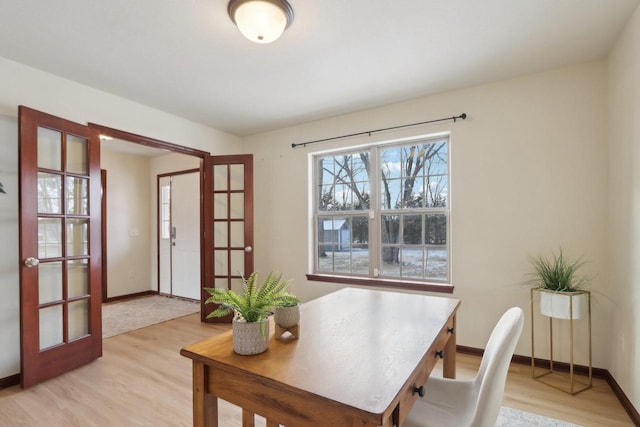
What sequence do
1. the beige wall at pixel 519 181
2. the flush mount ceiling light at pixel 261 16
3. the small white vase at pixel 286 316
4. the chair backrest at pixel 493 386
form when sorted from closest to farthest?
1. the chair backrest at pixel 493 386
2. the small white vase at pixel 286 316
3. the flush mount ceiling light at pixel 261 16
4. the beige wall at pixel 519 181

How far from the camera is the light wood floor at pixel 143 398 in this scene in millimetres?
2021

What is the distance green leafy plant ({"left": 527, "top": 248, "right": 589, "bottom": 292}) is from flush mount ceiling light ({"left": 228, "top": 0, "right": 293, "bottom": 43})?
2642 mm

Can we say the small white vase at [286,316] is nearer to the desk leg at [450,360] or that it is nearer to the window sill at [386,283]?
the desk leg at [450,360]

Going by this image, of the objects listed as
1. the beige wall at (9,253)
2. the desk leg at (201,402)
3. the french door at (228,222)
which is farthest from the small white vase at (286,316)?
the french door at (228,222)

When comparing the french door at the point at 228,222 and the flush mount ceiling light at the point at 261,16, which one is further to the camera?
the french door at the point at 228,222

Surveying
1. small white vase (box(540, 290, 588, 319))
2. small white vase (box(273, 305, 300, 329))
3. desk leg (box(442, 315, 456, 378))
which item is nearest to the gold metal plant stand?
small white vase (box(540, 290, 588, 319))

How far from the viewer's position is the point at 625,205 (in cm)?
213

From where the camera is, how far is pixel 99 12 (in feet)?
6.31

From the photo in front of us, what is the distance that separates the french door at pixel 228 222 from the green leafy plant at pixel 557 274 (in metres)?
3.05

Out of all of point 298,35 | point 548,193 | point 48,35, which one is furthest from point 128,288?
point 548,193

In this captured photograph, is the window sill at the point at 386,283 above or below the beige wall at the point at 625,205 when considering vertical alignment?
below

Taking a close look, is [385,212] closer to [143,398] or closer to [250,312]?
[250,312]

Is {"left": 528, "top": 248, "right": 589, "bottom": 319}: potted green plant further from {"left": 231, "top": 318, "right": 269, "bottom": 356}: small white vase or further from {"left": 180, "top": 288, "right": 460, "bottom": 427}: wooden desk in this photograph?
{"left": 231, "top": 318, "right": 269, "bottom": 356}: small white vase

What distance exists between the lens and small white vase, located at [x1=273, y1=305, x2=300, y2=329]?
1.37 metres
